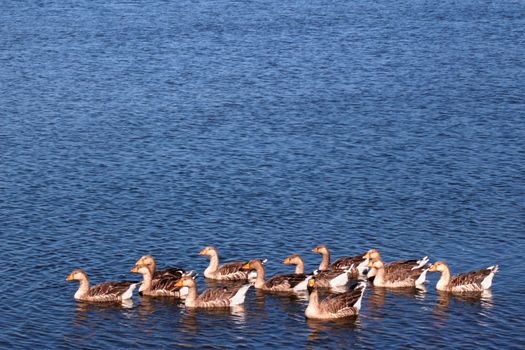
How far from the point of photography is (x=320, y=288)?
51.6 meters

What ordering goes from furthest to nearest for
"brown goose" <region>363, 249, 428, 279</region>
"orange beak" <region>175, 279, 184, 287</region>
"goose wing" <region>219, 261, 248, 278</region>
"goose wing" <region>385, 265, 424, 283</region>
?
1. "goose wing" <region>219, 261, 248, 278</region>
2. "brown goose" <region>363, 249, 428, 279</region>
3. "goose wing" <region>385, 265, 424, 283</region>
4. "orange beak" <region>175, 279, 184, 287</region>

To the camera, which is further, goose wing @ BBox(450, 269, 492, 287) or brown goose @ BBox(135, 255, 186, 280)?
brown goose @ BBox(135, 255, 186, 280)

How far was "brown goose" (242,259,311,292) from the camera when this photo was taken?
50.0 metres

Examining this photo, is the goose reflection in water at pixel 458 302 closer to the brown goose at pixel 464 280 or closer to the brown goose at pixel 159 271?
the brown goose at pixel 464 280

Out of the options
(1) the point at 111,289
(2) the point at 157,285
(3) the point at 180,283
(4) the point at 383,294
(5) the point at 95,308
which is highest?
(3) the point at 180,283

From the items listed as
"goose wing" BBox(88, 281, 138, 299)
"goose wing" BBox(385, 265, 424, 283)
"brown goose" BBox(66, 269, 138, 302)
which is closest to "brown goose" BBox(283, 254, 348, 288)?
"goose wing" BBox(385, 265, 424, 283)

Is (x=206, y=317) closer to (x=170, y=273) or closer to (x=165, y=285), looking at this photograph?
(x=165, y=285)

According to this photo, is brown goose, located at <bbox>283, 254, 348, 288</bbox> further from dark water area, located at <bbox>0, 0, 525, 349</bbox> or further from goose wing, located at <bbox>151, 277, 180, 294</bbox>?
goose wing, located at <bbox>151, 277, 180, 294</bbox>

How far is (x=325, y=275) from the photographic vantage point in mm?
51062

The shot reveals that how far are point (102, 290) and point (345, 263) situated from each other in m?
11.3

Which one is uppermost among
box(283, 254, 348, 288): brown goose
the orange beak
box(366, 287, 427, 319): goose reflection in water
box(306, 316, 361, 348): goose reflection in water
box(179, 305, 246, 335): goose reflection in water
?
the orange beak

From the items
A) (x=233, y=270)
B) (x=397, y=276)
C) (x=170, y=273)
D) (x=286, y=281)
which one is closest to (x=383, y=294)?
(x=397, y=276)

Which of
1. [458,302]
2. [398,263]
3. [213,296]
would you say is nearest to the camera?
[213,296]

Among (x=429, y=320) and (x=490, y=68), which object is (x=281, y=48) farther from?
(x=429, y=320)
